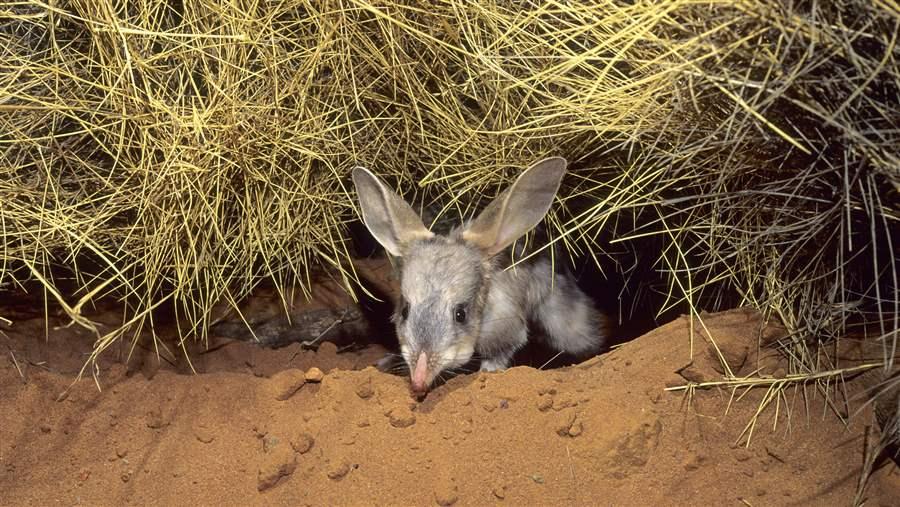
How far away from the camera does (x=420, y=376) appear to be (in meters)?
3.10

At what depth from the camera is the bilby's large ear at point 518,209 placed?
3.18 metres

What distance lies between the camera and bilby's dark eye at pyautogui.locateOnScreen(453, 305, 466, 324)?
12.1 feet

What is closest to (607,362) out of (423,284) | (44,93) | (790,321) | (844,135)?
(790,321)

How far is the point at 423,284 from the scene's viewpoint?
147 inches

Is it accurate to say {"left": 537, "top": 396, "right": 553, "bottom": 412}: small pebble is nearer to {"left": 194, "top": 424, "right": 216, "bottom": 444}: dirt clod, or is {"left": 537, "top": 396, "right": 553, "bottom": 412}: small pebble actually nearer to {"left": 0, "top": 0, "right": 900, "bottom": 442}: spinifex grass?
{"left": 0, "top": 0, "right": 900, "bottom": 442}: spinifex grass

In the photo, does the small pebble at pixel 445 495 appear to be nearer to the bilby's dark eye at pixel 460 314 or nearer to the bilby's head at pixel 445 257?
the bilby's head at pixel 445 257

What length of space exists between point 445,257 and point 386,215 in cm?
36

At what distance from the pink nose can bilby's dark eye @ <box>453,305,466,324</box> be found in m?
0.44

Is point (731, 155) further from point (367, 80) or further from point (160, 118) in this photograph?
point (160, 118)

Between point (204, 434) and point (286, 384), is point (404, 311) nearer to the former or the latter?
point (286, 384)

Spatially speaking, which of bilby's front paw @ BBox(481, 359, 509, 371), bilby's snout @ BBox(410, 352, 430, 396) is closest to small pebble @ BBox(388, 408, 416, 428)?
bilby's snout @ BBox(410, 352, 430, 396)

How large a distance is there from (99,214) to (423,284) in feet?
4.81

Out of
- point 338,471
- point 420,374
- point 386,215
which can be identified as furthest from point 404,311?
point 338,471

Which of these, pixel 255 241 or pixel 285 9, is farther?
pixel 255 241
